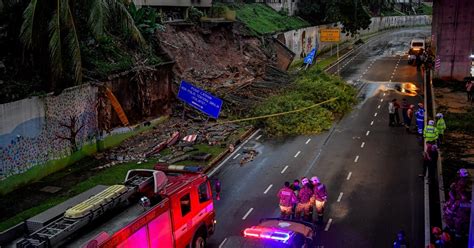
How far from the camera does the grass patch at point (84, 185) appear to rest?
56.9ft

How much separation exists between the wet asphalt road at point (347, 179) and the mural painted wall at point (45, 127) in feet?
22.6

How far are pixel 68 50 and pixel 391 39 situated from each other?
7258 cm

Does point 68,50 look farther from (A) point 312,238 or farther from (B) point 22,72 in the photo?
(A) point 312,238

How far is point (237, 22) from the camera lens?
4269cm

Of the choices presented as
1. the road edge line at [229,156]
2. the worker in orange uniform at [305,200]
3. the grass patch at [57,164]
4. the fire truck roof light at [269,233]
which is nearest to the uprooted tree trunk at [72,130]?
the grass patch at [57,164]

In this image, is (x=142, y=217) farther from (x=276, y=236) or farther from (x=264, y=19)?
(x=264, y=19)

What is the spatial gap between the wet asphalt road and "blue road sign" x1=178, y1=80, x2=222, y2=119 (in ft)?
9.44

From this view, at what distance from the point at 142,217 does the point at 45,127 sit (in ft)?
38.3

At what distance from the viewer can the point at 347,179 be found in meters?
21.3

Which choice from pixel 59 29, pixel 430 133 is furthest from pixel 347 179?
pixel 59 29

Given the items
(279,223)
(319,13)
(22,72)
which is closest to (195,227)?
(279,223)

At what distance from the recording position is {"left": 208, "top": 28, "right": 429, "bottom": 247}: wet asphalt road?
16.5 meters

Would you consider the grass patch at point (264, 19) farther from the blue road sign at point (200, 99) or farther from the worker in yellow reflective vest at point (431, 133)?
the worker in yellow reflective vest at point (431, 133)

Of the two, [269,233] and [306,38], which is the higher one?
[306,38]
